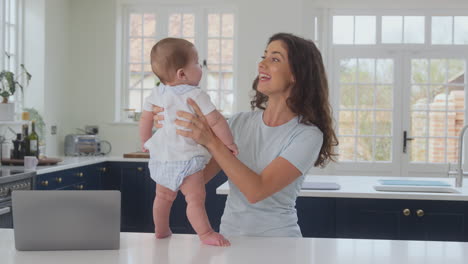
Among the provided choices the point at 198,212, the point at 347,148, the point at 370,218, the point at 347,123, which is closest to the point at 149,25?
the point at 347,123

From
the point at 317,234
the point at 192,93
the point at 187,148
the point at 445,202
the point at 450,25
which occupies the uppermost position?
the point at 450,25

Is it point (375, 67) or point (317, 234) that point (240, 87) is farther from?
point (317, 234)

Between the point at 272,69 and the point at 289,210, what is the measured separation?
0.50 meters

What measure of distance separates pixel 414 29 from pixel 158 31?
308cm

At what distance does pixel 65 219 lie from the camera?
5.37ft

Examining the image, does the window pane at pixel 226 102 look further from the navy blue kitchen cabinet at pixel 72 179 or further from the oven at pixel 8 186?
the oven at pixel 8 186

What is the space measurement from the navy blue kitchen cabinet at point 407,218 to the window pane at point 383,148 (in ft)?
12.6

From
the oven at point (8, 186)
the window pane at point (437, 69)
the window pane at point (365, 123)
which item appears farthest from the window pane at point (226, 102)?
the oven at point (8, 186)

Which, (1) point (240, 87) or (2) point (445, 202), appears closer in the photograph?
(2) point (445, 202)

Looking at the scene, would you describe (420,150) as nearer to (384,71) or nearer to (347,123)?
(347,123)

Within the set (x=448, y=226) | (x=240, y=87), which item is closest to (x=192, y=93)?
(x=448, y=226)

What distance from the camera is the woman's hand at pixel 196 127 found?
178 centimetres

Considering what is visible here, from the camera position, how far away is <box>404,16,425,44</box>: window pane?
7.29m

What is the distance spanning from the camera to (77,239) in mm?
1653
